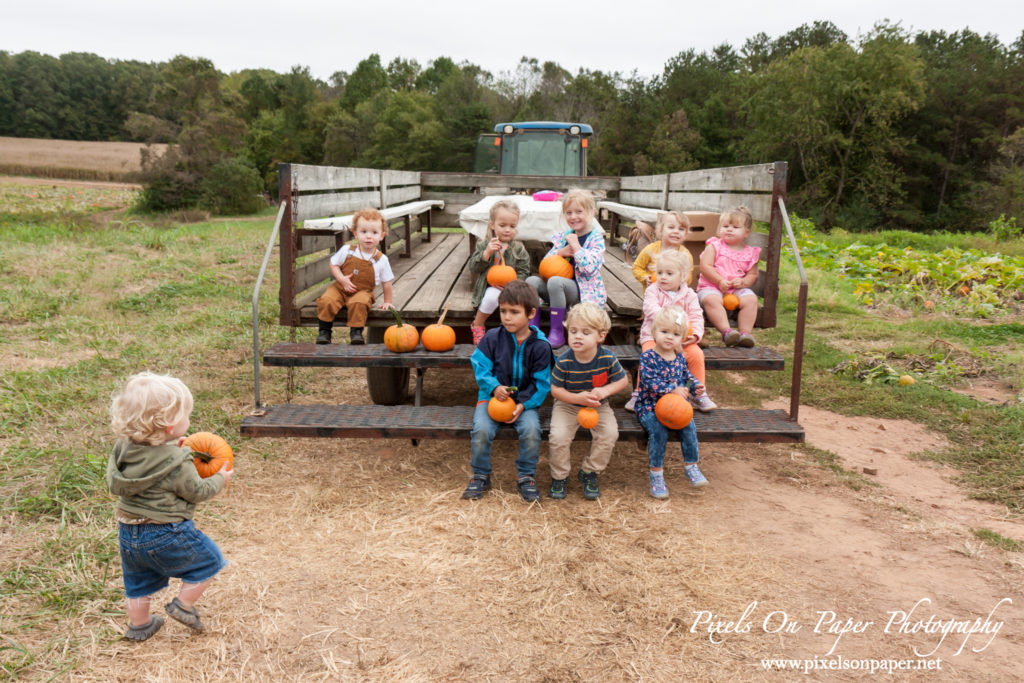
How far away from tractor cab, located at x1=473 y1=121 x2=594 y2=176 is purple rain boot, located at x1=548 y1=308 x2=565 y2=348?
782 centimetres

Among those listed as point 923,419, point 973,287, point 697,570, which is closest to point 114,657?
point 697,570

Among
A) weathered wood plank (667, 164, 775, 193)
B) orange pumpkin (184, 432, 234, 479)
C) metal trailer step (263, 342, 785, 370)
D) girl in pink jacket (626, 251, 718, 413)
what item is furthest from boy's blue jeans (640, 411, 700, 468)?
orange pumpkin (184, 432, 234, 479)

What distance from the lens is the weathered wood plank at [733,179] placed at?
4.71 metres

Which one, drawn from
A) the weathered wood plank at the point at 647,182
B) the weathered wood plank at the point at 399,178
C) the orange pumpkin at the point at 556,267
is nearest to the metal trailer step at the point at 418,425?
the orange pumpkin at the point at 556,267

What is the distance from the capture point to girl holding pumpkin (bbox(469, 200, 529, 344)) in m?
4.73

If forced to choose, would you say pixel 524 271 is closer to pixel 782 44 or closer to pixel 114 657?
pixel 114 657

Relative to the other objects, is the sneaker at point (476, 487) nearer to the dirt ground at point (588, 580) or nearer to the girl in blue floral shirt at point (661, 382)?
the dirt ground at point (588, 580)

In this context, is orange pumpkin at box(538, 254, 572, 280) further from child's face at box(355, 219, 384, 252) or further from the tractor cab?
the tractor cab

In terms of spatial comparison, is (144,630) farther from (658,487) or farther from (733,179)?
(733,179)

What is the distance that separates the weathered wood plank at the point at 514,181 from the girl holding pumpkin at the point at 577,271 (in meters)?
4.88

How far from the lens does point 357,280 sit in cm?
490

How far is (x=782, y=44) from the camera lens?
202 feet

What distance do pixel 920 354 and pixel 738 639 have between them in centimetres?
600

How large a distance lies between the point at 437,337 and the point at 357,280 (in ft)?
2.38
